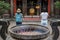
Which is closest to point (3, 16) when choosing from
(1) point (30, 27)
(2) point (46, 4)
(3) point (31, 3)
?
(3) point (31, 3)

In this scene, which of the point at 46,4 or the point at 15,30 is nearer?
the point at 15,30

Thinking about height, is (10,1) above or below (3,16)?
above

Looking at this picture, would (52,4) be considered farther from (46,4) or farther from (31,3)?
(31,3)

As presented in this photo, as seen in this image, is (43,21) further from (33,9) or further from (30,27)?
(33,9)

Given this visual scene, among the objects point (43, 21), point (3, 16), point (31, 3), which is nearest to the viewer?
point (43, 21)

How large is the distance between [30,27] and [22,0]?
9592mm

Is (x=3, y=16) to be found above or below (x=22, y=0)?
below

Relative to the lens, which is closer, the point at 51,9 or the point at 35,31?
the point at 35,31

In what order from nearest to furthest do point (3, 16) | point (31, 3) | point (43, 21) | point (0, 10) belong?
point (43, 21) < point (0, 10) < point (3, 16) < point (31, 3)

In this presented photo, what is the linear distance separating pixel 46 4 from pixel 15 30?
10503 mm

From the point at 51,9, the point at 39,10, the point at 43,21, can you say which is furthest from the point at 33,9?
the point at 43,21

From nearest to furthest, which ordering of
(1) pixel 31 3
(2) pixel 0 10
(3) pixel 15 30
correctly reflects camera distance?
(3) pixel 15 30, (2) pixel 0 10, (1) pixel 31 3

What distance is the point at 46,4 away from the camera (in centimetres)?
2291

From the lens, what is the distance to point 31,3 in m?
23.0
